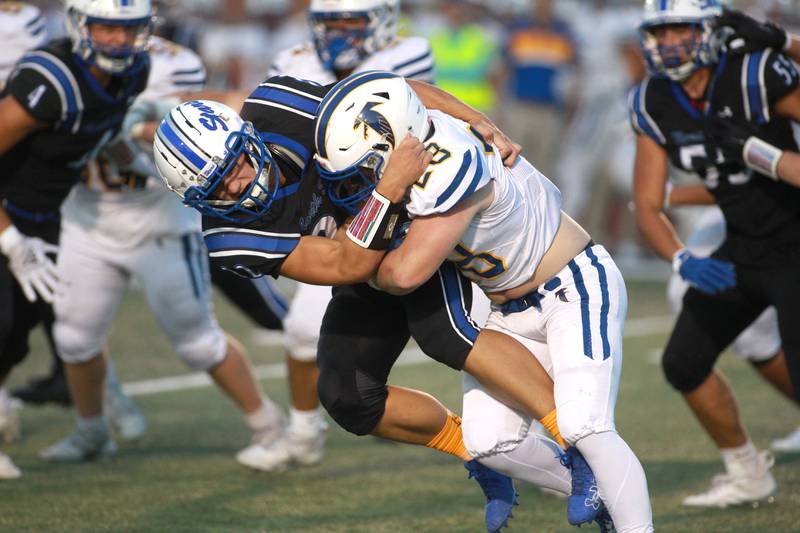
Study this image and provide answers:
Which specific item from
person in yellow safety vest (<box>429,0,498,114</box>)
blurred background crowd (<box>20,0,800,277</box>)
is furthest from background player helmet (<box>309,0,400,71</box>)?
person in yellow safety vest (<box>429,0,498,114</box>)

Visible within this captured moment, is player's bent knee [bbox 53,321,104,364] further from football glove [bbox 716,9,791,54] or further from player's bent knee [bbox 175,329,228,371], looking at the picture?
football glove [bbox 716,9,791,54]

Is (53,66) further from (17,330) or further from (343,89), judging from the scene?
(343,89)

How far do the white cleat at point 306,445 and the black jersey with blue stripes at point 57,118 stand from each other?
1369 millimetres

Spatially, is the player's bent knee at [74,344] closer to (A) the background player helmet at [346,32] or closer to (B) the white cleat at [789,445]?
(A) the background player helmet at [346,32]

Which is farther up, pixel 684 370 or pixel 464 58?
pixel 684 370

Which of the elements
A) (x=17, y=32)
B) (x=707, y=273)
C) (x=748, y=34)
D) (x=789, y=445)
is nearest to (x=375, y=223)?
(x=707, y=273)

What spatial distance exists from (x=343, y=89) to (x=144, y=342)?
16.0 feet

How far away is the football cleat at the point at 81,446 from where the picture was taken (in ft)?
17.5

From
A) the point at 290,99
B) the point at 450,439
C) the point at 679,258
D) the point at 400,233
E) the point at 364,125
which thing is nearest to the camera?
the point at 364,125

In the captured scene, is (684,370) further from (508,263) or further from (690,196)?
(508,263)

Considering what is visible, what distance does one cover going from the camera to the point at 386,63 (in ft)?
17.8

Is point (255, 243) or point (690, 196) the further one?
point (690, 196)

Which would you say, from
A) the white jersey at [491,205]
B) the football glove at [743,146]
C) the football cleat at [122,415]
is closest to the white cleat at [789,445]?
the football glove at [743,146]

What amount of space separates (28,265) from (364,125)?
192 centimetres
